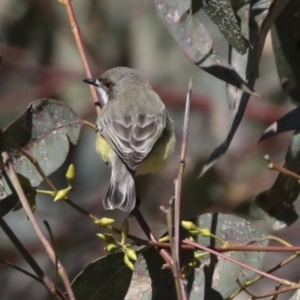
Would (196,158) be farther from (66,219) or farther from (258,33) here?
(258,33)

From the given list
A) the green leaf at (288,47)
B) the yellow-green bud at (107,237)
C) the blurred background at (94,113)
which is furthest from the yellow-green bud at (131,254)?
the blurred background at (94,113)

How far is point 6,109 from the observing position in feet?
17.7

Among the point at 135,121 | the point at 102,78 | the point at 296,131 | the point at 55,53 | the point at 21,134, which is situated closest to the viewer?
the point at 21,134

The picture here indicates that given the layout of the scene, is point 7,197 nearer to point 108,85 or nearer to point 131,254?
point 131,254

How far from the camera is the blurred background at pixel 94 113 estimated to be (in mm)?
5023

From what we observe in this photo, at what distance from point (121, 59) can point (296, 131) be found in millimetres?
3247

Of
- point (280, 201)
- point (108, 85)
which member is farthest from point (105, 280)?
point (108, 85)

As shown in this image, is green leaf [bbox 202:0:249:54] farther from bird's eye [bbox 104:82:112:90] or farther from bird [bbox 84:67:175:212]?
bird's eye [bbox 104:82:112:90]

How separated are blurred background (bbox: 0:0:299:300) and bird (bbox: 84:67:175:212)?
1.10 m

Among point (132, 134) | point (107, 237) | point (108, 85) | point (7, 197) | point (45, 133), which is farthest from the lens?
point (108, 85)

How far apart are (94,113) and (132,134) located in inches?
83.5

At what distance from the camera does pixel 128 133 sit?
3.24 metres

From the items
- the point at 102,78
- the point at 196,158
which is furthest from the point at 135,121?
the point at 196,158

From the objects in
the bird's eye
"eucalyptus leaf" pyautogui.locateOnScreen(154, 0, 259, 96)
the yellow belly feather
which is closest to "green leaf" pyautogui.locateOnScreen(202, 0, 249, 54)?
"eucalyptus leaf" pyautogui.locateOnScreen(154, 0, 259, 96)
